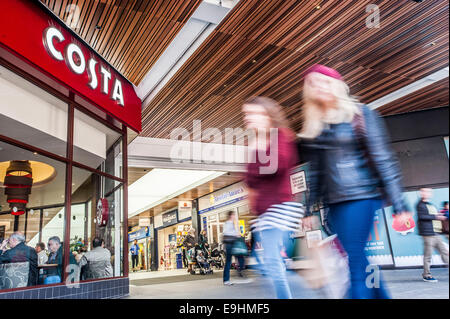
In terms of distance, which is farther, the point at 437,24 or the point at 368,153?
the point at 437,24

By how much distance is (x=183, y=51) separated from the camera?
519cm

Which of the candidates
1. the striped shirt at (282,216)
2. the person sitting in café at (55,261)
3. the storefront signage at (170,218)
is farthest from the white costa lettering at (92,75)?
the storefront signage at (170,218)

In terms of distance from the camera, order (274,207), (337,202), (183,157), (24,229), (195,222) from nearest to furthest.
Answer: (337,202), (274,207), (24,229), (183,157), (195,222)

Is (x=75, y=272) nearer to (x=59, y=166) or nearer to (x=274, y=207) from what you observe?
(x=59, y=166)

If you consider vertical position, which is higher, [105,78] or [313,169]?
[105,78]

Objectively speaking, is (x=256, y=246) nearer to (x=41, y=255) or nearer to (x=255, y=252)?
(x=255, y=252)

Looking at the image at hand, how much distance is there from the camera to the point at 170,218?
60.3 feet

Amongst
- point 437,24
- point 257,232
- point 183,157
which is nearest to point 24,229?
point 257,232

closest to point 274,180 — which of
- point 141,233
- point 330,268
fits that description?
point 330,268

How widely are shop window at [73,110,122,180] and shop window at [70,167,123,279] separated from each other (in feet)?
0.67

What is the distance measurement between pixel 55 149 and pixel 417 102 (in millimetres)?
6980

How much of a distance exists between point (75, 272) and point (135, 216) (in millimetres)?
16005

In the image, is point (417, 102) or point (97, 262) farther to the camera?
point (417, 102)

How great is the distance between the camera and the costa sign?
13.8 ft
